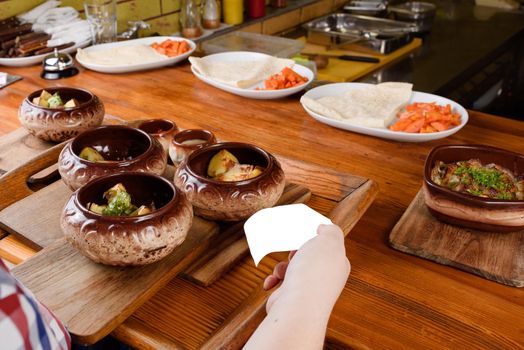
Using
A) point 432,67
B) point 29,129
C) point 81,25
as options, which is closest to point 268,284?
point 29,129

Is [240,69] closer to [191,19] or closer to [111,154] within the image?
[111,154]

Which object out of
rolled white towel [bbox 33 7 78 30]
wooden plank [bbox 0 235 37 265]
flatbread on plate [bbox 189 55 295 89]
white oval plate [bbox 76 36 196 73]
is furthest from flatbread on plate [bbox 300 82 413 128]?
rolled white towel [bbox 33 7 78 30]

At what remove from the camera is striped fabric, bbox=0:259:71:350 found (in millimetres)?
555

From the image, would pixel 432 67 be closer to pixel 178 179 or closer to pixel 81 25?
pixel 81 25

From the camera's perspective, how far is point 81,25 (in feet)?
8.13

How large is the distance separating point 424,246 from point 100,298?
61 centimetres

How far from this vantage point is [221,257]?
1008mm

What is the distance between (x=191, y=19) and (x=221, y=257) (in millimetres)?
2461

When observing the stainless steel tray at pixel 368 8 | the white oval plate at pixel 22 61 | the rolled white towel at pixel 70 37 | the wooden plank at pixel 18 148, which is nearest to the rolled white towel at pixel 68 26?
the rolled white towel at pixel 70 37

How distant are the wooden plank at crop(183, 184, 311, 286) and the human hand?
167 millimetres

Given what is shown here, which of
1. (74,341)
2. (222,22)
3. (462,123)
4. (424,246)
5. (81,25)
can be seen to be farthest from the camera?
(222,22)

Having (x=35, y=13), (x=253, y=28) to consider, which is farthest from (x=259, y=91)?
(x=253, y=28)

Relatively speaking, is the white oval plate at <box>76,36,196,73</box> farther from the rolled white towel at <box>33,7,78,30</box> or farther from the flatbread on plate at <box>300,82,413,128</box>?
the flatbread on plate at <box>300,82,413,128</box>

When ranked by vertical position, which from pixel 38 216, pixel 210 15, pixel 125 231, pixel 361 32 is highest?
pixel 125 231
